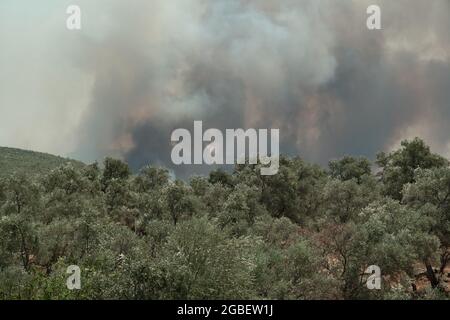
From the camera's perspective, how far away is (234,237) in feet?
137

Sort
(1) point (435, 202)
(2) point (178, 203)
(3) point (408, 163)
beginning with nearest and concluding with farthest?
(1) point (435, 202) < (2) point (178, 203) < (3) point (408, 163)

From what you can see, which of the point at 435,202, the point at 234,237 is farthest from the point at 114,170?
the point at 435,202

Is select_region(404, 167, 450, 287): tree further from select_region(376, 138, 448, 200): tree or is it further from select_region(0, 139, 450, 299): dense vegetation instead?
select_region(376, 138, 448, 200): tree

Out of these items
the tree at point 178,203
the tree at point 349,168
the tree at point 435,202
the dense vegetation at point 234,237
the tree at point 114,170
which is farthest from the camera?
the tree at point 349,168

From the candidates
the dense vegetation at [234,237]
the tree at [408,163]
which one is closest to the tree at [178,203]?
the dense vegetation at [234,237]

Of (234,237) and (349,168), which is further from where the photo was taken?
(349,168)

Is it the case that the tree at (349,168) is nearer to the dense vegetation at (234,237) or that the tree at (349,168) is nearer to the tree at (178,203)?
the dense vegetation at (234,237)

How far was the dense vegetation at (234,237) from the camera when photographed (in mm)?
33438

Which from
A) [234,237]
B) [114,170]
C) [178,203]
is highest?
[114,170]

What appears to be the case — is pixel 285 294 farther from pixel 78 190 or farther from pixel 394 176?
pixel 78 190

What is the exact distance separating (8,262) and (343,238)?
32.9 metres

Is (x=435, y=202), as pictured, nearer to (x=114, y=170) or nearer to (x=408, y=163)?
(x=408, y=163)

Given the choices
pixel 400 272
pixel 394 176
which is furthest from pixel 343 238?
pixel 394 176

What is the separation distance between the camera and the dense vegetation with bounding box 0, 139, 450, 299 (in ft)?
110
